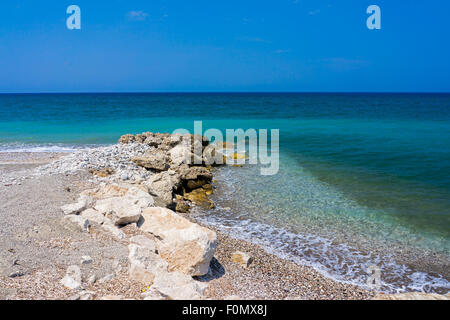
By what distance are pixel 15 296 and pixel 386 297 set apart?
243 inches

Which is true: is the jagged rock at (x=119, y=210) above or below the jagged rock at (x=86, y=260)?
above

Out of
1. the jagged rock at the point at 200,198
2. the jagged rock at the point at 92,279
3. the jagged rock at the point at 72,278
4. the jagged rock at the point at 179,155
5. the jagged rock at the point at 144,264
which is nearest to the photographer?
the jagged rock at the point at 72,278

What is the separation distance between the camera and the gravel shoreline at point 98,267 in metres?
5.07

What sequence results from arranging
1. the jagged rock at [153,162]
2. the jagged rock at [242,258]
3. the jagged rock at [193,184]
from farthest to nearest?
the jagged rock at [153,162]
the jagged rock at [193,184]
the jagged rock at [242,258]

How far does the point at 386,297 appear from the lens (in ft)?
18.7

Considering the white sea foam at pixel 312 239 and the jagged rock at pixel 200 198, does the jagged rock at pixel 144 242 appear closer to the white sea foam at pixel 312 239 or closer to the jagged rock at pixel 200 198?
the white sea foam at pixel 312 239

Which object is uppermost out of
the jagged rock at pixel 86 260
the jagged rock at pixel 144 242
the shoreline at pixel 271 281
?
the jagged rock at pixel 144 242

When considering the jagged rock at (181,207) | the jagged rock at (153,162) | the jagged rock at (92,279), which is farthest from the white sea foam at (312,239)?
the jagged rock at (92,279)

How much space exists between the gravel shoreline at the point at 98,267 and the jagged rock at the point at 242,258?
0.33 ft

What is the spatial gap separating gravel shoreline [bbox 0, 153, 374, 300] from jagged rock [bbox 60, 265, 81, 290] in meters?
0.10

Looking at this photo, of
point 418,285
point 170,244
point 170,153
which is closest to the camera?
point 170,244

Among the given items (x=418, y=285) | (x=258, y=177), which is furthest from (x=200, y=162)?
(x=418, y=285)

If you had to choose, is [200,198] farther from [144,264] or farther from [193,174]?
[144,264]
